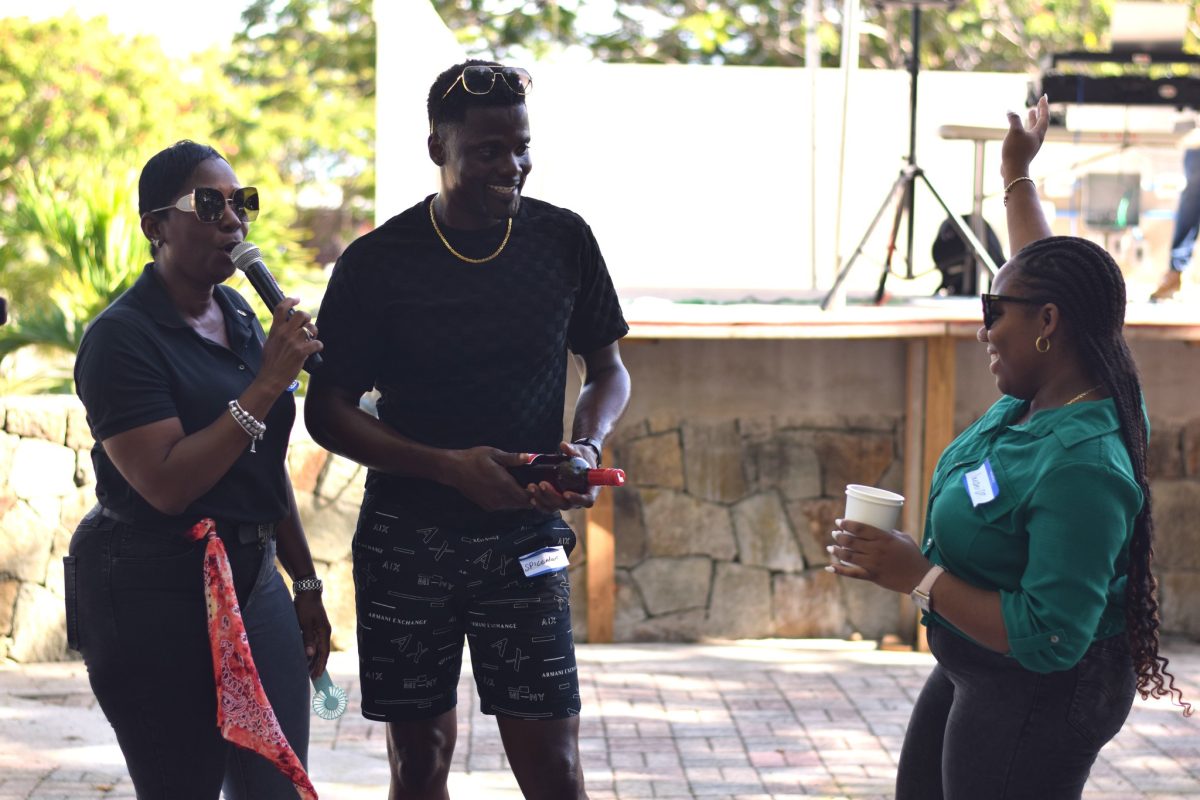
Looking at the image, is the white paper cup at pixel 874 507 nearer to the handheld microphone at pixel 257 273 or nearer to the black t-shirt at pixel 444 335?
the black t-shirt at pixel 444 335

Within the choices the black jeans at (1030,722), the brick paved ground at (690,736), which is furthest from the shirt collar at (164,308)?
the brick paved ground at (690,736)

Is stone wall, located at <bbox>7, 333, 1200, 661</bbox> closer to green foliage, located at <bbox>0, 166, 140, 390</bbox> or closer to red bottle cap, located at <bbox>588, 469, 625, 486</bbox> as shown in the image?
green foliage, located at <bbox>0, 166, 140, 390</bbox>

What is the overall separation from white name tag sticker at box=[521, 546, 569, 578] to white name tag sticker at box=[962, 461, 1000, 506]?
911 millimetres

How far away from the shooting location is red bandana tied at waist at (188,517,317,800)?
8.79ft

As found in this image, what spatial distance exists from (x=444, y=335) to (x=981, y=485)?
1113 mm

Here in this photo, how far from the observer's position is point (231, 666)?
2688 millimetres

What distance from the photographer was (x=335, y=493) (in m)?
6.96

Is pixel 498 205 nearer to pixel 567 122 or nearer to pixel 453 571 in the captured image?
pixel 453 571

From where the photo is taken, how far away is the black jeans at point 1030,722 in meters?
2.46

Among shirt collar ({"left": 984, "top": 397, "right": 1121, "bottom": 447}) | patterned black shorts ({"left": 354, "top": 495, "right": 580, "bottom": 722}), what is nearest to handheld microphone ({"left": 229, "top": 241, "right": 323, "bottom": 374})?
patterned black shorts ({"left": 354, "top": 495, "right": 580, "bottom": 722})

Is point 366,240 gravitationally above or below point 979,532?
above

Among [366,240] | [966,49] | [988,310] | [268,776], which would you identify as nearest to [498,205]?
[366,240]

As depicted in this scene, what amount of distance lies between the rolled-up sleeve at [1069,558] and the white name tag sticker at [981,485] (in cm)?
10

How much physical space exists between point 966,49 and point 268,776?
15447mm
